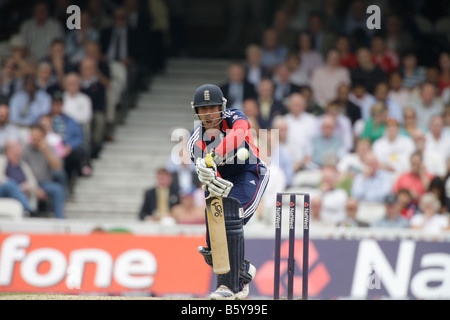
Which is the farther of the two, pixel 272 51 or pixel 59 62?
pixel 272 51

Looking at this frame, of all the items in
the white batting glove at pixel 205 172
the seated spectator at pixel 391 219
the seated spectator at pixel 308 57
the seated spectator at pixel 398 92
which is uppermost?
the seated spectator at pixel 308 57

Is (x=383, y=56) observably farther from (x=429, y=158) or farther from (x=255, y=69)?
(x=429, y=158)

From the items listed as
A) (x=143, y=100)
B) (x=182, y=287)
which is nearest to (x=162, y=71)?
(x=143, y=100)

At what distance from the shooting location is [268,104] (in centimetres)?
1484

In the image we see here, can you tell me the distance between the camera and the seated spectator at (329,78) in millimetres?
15352

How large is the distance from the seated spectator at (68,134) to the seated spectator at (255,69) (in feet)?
10.8

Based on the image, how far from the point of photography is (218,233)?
731 cm

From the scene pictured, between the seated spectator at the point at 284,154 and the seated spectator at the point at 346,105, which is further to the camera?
the seated spectator at the point at 346,105

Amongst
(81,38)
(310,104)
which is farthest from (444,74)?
(81,38)

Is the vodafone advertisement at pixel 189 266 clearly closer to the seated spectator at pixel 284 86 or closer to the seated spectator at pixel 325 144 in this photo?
the seated spectator at pixel 325 144

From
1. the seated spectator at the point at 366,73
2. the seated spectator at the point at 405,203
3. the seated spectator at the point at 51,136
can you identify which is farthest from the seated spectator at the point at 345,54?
the seated spectator at the point at 51,136

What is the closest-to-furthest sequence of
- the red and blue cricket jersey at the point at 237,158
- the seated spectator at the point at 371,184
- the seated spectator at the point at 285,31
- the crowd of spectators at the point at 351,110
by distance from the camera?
the red and blue cricket jersey at the point at 237,158, the crowd of spectators at the point at 351,110, the seated spectator at the point at 371,184, the seated spectator at the point at 285,31

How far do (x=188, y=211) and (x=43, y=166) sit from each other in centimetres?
265

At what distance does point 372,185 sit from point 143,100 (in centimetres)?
571
